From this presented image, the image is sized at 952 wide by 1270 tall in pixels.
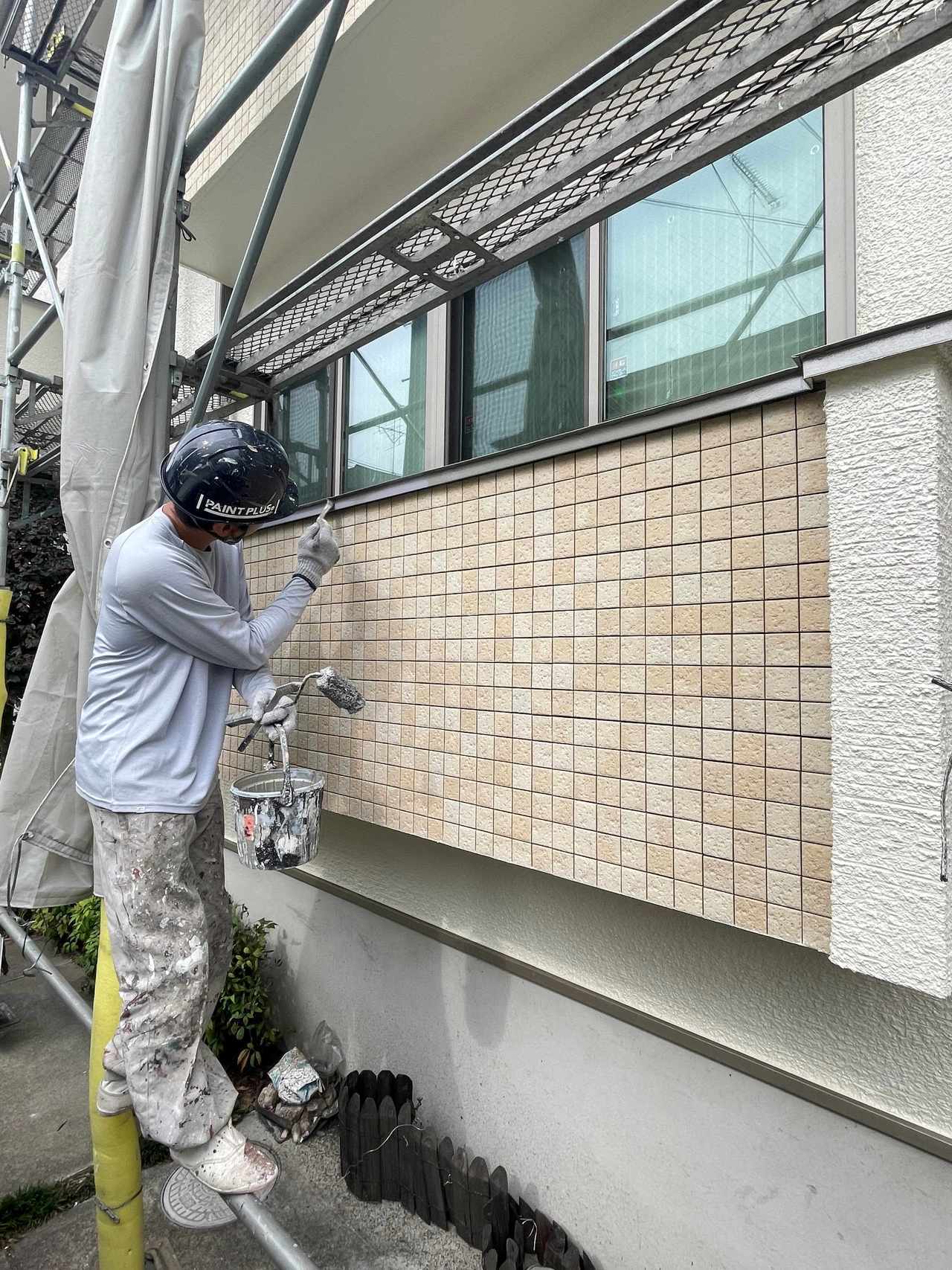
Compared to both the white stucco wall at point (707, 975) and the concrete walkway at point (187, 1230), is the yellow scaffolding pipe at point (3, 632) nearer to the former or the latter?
the concrete walkway at point (187, 1230)

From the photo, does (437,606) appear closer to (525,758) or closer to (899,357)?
(525,758)

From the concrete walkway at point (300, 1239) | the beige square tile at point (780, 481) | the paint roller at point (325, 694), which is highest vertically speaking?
the beige square tile at point (780, 481)

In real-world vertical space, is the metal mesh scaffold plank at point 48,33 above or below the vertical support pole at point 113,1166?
above

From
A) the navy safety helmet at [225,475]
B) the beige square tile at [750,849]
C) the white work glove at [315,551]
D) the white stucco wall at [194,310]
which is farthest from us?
the white stucco wall at [194,310]

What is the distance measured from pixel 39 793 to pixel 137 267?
175 cm

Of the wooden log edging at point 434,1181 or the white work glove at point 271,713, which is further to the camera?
the wooden log edging at point 434,1181

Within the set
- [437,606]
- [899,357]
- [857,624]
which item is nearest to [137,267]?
[437,606]

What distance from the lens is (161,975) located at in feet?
5.92

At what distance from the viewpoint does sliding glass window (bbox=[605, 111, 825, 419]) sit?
2010 mm

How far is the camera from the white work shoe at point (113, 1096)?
1.95 metres

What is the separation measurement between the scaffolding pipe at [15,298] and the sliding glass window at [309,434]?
1.39 m

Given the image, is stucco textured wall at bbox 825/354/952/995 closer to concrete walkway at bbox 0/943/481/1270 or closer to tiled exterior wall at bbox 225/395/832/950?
tiled exterior wall at bbox 225/395/832/950

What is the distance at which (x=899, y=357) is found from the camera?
141 cm

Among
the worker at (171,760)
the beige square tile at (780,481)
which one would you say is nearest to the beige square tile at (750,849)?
the beige square tile at (780,481)
